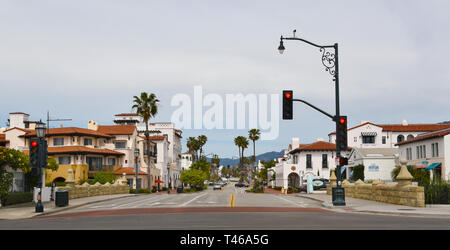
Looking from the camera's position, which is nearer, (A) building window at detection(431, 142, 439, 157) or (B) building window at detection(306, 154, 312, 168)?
(A) building window at detection(431, 142, 439, 157)

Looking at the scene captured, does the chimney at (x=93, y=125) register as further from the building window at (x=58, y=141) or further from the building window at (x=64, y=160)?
the building window at (x=64, y=160)

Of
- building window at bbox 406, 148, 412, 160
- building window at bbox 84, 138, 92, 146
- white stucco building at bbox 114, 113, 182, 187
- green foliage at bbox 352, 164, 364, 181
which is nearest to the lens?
building window at bbox 406, 148, 412, 160

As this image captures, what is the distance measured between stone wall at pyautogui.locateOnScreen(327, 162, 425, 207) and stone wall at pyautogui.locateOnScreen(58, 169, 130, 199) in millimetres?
22421

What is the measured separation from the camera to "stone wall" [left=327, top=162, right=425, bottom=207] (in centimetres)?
2473

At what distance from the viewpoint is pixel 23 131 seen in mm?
79688

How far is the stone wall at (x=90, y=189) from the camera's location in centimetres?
4091

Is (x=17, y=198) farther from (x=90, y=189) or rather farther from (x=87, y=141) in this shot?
(x=87, y=141)

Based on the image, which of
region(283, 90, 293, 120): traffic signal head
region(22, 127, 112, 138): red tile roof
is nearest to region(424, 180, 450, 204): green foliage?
region(283, 90, 293, 120): traffic signal head

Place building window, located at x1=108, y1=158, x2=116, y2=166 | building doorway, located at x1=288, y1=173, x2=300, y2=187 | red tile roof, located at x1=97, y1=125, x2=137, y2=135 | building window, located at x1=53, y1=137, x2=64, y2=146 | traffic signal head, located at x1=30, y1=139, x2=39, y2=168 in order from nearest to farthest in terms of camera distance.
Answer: traffic signal head, located at x1=30, y1=139, x2=39, y2=168 → building window, located at x1=53, y1=137, x2=64, y2=146 → building window, located at x1=108, y1=158, x2=116, y2=166 → red tile roof, located at x1=97, y1=125, x2=137, y2=135 → building doorway, located at x1=288, y1=173, x2=300, y2=187

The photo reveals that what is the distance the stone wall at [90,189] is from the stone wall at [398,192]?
22421 millimetres

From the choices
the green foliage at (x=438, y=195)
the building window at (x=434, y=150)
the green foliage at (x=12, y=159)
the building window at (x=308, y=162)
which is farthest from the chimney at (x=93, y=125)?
the green foliage at (x=438, y=195)

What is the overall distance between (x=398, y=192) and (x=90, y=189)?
101 feet

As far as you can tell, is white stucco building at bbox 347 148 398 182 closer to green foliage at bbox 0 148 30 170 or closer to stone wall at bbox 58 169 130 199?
stone wall at bbox 58 169 130 199
